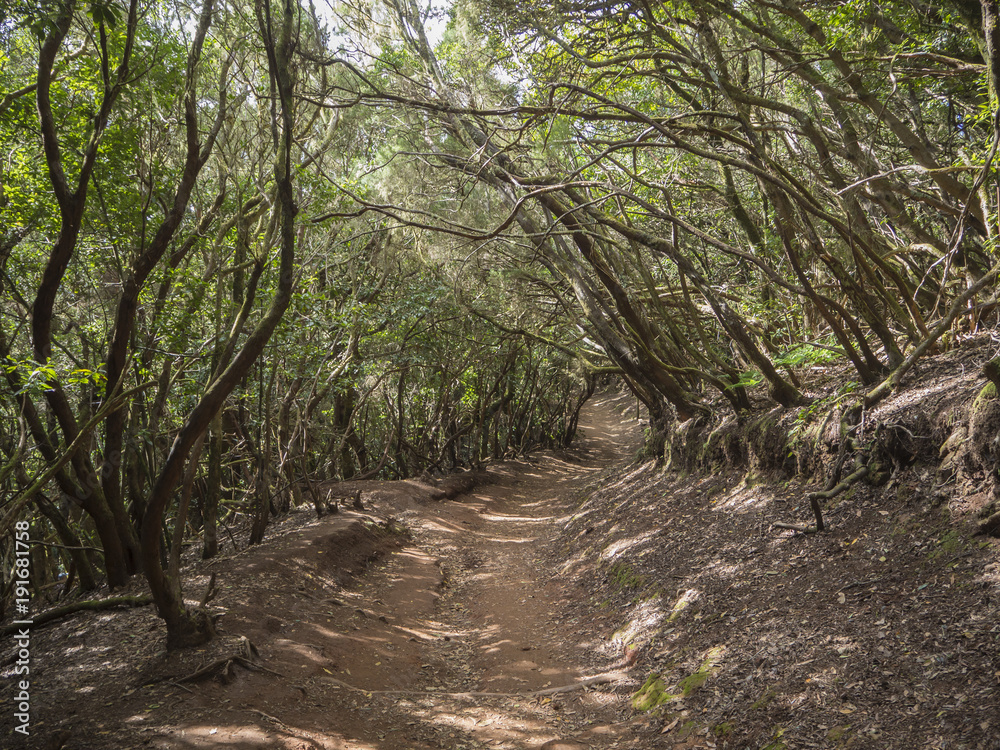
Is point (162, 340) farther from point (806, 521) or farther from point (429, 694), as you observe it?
point (806, 521)

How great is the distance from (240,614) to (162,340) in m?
3.46

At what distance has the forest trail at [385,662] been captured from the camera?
4.39 m

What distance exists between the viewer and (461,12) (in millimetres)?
8461

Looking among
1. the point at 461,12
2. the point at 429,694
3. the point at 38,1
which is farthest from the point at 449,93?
the point at 429,694

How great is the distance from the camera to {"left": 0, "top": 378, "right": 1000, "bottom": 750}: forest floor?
350 centimetres

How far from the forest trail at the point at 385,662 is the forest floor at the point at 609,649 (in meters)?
0.03

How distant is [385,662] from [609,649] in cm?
220

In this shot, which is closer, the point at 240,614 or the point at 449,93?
the point at 240,614

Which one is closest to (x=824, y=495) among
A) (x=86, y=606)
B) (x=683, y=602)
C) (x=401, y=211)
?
(x=683, y=602)

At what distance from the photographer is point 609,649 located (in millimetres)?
5691

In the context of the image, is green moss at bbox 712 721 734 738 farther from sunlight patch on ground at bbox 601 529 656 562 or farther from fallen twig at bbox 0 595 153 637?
fallen twig at bbox 0 595 153 637

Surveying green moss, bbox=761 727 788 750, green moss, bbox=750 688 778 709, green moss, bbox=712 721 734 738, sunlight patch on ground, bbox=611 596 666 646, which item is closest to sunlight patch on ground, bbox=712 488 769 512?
sunlight patch on ground, bbox=611 596 666 646

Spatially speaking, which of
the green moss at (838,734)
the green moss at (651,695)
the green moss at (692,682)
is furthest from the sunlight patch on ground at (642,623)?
the green moss at (838,734)

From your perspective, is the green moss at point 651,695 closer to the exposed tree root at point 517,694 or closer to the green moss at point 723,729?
the exposed tree root at point 517,694
